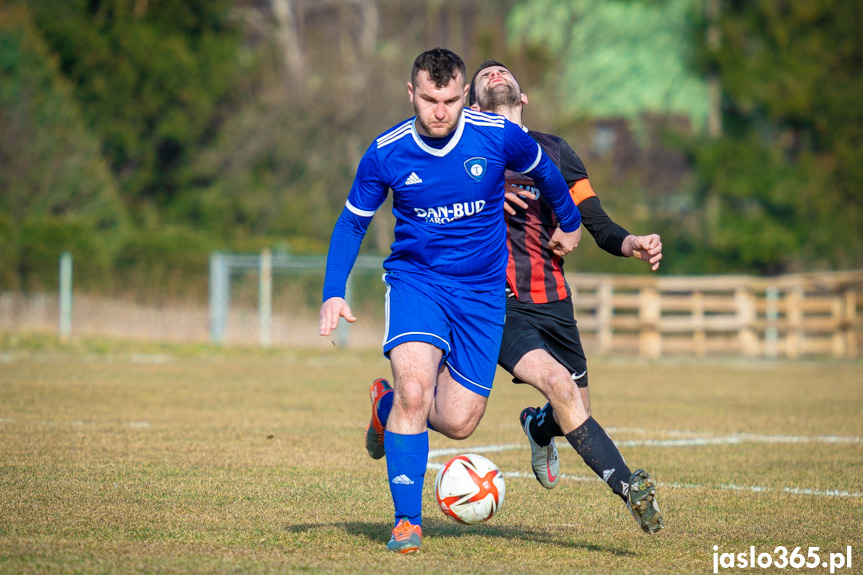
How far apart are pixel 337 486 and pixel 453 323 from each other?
1.75 m

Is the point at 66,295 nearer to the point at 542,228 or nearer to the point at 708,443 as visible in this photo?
the point at 708,443

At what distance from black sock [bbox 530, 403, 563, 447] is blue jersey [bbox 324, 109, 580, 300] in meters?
1.12

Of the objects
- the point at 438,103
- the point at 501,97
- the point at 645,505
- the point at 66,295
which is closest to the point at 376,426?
the point at 645,505

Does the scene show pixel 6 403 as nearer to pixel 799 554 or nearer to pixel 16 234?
pixel 799 554

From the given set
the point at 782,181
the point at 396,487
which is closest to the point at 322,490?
the point at 396,487

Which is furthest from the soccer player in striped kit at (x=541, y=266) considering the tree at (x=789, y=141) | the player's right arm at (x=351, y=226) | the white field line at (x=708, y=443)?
the tree at (x=789, y=141)

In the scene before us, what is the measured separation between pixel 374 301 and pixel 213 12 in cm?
1422

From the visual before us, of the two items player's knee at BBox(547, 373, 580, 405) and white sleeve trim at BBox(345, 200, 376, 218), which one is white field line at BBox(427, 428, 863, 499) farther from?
white sleeve trim at BBox(345, 200, 376, 218)

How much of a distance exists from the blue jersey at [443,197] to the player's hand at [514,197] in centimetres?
56

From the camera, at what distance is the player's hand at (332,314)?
4.71 meters

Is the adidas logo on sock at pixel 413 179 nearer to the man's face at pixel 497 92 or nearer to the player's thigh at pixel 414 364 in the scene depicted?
the player's thigh at pixel 414 364

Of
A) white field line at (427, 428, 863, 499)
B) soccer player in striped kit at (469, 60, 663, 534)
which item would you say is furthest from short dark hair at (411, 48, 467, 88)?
white field line at (427, 428, 863, 499)

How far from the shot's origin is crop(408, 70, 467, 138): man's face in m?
4.70

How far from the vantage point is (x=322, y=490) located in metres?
6.10
